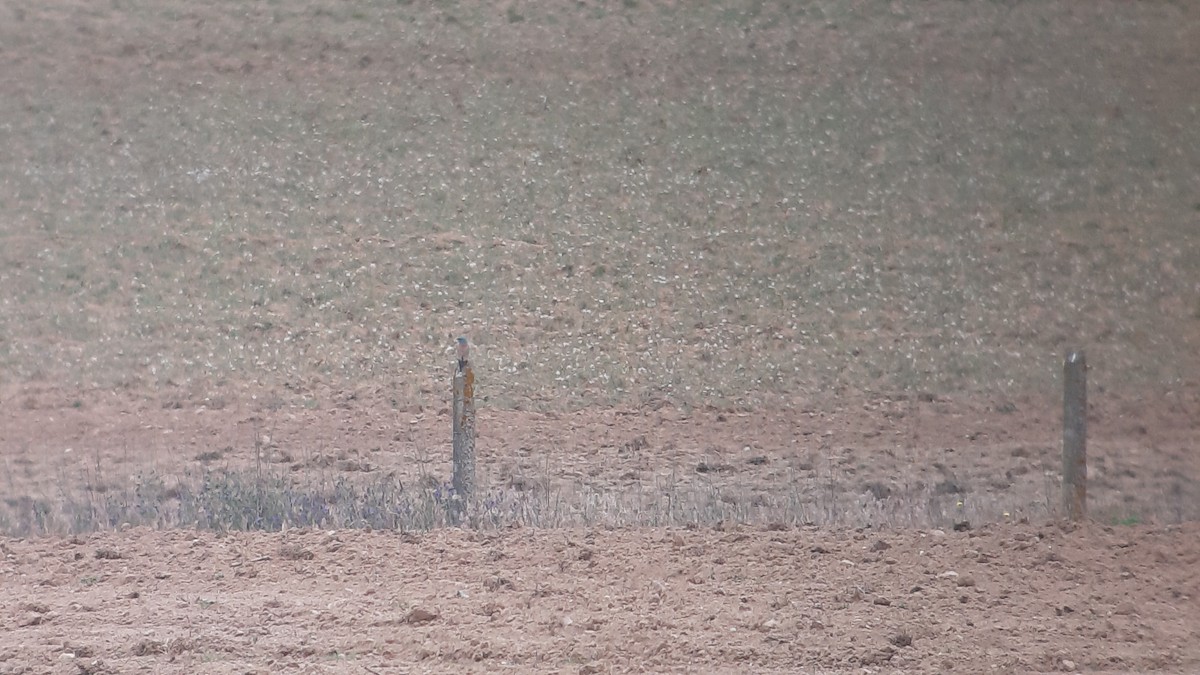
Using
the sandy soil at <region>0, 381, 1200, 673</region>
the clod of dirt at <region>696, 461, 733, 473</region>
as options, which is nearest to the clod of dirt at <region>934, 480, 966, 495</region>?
the sandy soil at <region>0, 381, 1200, 673</region>

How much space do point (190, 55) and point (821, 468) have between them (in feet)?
60.3

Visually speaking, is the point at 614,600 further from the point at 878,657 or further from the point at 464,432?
the point at 464,432

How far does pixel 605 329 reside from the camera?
1727 centimetres

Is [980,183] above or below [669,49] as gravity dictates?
below

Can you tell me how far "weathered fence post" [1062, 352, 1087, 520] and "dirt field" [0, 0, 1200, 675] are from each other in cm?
39

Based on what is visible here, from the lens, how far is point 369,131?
23359 mm

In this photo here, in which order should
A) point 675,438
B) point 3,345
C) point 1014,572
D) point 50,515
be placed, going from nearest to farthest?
point 1014,572 → point 50,515 → point 675,438 → point 3,345

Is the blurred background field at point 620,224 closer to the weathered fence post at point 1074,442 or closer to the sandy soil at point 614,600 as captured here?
the weathered fence post at point 1074,442

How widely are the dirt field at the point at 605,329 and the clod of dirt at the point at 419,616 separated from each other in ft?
0.05

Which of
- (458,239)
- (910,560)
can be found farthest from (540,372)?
(910,560)

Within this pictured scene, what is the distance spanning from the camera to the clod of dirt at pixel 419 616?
641 cm

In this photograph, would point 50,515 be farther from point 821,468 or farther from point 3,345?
point 3,345

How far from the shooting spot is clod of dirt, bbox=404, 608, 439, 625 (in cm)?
641

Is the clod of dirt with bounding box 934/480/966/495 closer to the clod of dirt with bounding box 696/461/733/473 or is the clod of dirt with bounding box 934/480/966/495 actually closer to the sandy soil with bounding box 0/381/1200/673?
the sandy soil with bounding box 0/381/1200/673
